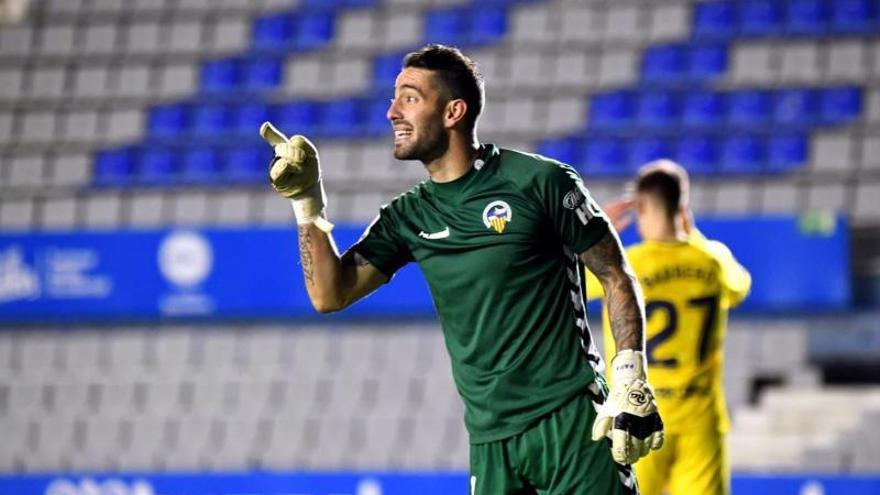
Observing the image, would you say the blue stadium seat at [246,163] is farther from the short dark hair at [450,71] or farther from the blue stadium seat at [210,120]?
the short dark hair at [450,71]

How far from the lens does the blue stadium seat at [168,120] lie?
573 inches

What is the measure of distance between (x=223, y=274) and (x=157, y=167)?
6.08 feet

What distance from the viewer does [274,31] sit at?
14.9 m

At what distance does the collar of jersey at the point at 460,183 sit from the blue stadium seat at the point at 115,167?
10775mm

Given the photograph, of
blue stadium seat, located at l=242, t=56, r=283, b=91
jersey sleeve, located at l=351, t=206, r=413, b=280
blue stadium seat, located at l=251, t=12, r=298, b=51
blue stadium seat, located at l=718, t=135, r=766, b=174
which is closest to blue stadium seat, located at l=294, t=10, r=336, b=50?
blue stadium seat, located at l=251, t=12, r=298, b=51

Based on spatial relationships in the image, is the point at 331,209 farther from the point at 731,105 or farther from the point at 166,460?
the point at 731,105

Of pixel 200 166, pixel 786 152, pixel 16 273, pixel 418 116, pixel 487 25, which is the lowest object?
pixel 418 116

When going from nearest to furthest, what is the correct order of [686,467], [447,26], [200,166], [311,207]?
[311,207] < [686,467] < [200,166] < [447,26]

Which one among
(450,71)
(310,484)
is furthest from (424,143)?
(310,484)

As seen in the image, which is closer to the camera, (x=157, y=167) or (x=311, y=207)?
(x=311, y=207)

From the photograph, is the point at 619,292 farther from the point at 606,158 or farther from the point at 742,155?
the point at 606,158

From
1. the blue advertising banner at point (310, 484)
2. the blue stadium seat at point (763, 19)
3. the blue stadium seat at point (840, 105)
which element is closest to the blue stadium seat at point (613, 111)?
the blue stadium seat at point (763, 19)

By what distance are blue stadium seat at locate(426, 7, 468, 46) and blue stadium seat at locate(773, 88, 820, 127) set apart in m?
2.95

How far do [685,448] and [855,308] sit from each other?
6509mm
